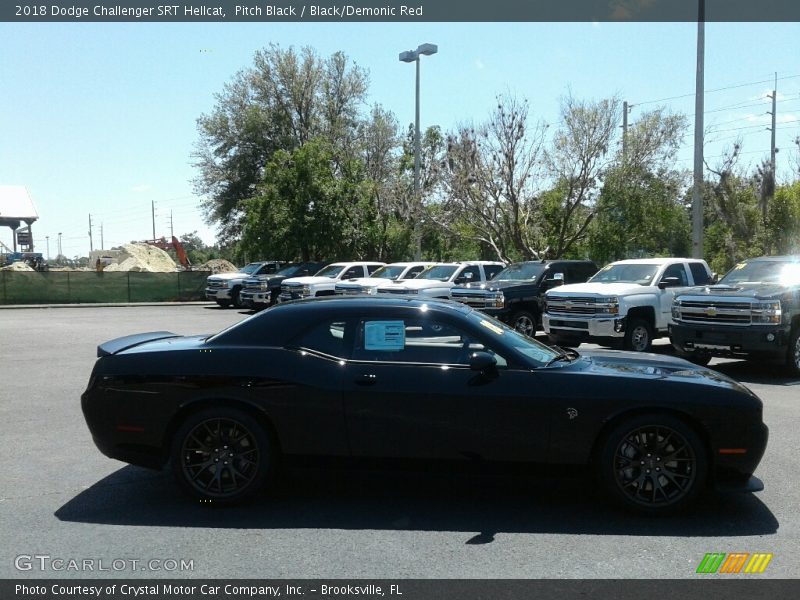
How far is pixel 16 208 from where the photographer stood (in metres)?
49.3

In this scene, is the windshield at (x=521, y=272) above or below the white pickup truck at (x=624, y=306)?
above

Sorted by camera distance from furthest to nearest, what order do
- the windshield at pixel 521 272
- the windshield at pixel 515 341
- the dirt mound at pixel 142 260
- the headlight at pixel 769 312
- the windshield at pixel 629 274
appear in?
the dirt mound at pixel 142 260, the windshield at pixel 521 272, the windshield at pixel 629 274, the headlight at pixel 769 312, the windshield at pixel 515 341

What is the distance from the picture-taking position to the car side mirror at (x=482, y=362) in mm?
5043

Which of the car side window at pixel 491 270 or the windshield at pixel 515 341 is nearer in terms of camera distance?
the windshield at pixel 515 341

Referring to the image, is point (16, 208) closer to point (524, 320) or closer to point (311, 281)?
point (311, 281)

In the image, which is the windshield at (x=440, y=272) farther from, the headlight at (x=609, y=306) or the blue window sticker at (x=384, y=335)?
the blue window sticker at (x=384, y=335)

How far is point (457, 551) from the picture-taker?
14.8 feet

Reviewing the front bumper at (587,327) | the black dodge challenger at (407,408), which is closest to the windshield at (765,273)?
the front bumper at (587,327)

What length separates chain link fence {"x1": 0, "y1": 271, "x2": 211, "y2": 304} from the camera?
33.0 meters

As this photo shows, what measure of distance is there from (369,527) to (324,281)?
62.7 ft

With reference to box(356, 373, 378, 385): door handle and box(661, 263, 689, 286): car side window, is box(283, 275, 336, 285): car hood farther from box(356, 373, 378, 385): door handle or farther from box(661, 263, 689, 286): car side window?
box(356, 373, 378, 385): door handle

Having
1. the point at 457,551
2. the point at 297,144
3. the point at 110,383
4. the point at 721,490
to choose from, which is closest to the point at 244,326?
the point at 110,383

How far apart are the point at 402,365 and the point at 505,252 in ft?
77.2

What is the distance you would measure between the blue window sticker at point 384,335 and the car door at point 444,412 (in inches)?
6.1
